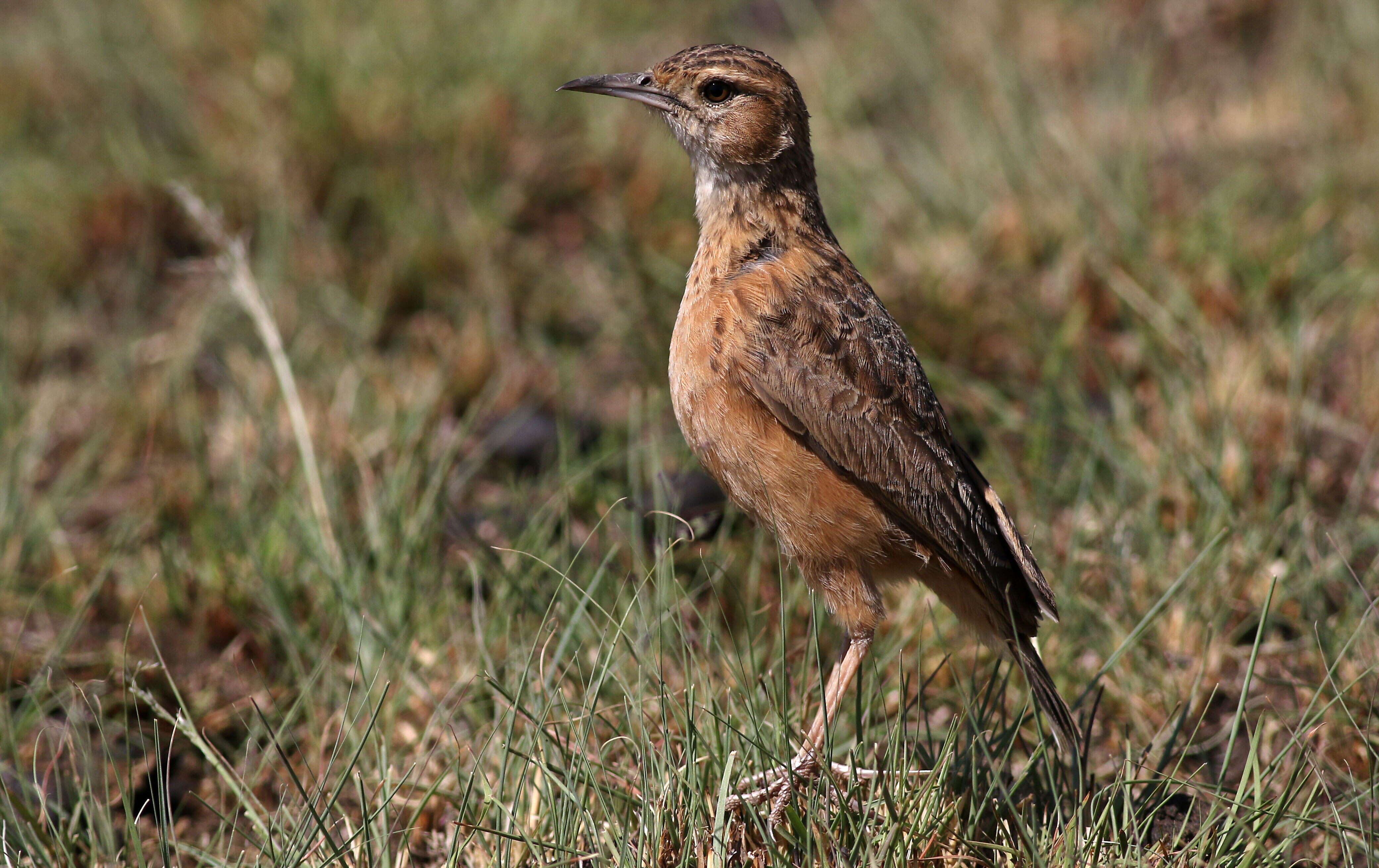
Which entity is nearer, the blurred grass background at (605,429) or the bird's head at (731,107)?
the blurred grass background at (605,429)

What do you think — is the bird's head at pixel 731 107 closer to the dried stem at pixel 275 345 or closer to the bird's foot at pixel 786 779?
the dried stem at pixel 275 345

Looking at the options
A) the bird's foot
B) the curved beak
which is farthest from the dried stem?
the bird's foot

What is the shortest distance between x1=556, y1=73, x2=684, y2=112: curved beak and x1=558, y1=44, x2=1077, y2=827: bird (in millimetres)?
599

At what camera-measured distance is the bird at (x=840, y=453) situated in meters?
3.86

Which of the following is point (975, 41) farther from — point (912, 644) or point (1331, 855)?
point (1331, 855)

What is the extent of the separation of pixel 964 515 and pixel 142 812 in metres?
2.70

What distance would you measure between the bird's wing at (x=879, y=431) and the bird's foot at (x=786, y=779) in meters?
0.69

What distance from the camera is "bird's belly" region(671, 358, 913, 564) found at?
151 inches

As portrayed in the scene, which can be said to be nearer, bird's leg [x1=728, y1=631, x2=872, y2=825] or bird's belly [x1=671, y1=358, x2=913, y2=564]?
bird's leg [x1=728, y1=631, x2=872, y2=825]

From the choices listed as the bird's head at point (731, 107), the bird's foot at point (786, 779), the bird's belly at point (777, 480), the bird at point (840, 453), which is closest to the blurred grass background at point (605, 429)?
the bird's foot at point (786, 779)

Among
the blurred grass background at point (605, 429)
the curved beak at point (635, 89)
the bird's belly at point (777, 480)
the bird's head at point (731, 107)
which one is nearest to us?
the blurred grass background at point (605, 429)

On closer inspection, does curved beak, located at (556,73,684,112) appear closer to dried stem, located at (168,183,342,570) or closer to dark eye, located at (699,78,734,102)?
dark eye, located at (699,78,734,102)

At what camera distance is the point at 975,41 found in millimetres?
8180

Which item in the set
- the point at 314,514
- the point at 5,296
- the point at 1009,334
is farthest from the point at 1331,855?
the point at 5,296
